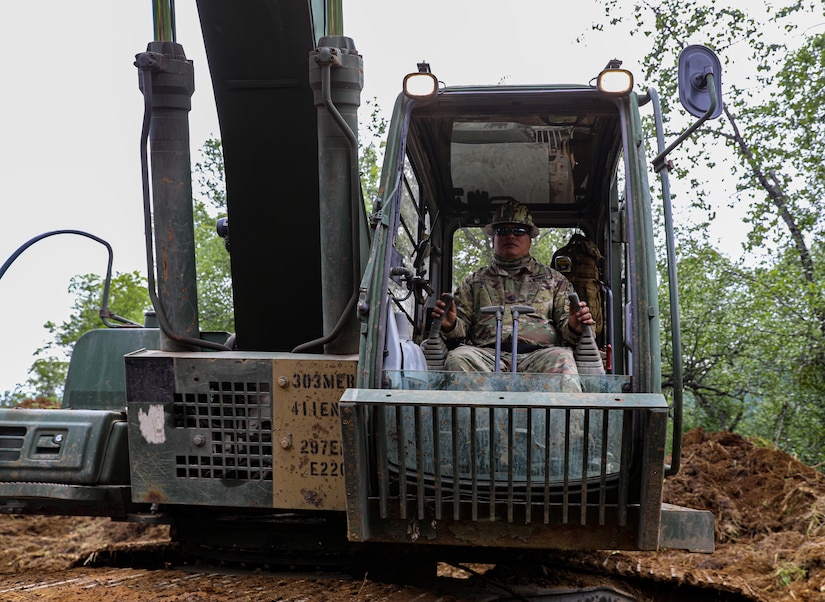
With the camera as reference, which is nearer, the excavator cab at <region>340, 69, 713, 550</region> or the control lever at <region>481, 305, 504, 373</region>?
the excavator cab at <region>340, 69, 713, 550</region>

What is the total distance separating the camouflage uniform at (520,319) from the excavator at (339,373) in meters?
0.11

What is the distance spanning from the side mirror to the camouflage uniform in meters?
1.31

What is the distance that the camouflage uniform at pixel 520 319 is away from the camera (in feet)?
15.4

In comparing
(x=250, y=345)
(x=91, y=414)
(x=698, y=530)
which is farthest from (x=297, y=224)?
(x=698, y=530)

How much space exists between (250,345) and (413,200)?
1156mm

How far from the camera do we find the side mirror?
12.7 feet

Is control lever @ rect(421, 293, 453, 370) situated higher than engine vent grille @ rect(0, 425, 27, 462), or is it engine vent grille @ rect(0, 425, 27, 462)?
control lever @ rect(421, 293, 453, 370)

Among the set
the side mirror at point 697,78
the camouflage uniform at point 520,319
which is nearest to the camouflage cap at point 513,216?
the camouflage uniform at point 520,319

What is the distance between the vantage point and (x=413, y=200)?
5328 mm

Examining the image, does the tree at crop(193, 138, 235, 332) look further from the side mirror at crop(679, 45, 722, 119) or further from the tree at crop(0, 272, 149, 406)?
the side mirror at crop(679, 45, 722, 119)

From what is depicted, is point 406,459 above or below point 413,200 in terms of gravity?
below

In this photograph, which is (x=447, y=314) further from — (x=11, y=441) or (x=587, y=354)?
(x=11, y=441)

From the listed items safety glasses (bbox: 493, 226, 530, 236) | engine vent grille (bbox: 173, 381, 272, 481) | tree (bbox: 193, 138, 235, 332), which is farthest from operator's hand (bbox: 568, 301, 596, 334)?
tree (bbox: 193, 138, 235, 332)

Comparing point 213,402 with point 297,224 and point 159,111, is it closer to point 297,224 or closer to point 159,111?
point 297,224
